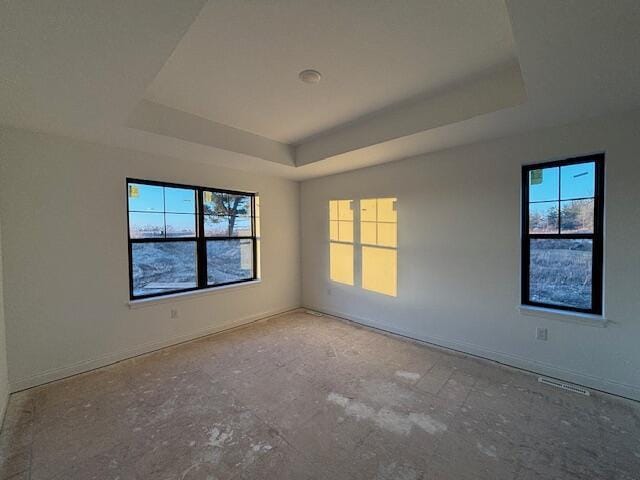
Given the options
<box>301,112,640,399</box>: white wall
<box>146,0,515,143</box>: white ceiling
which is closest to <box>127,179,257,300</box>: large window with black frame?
<box>146,0,515,143</box>: white ceiling

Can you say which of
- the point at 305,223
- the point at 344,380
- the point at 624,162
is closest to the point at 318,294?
the point at 305,223

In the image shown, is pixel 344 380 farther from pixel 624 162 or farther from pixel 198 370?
pixel 624 162

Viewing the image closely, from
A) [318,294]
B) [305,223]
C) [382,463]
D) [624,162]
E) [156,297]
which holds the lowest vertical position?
[382,463]

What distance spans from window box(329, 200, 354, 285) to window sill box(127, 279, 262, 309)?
1.32 meters

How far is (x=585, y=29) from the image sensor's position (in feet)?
4.33

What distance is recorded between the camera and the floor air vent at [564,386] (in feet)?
7.72

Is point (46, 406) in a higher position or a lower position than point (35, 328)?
lower

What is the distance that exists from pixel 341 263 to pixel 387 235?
98cm

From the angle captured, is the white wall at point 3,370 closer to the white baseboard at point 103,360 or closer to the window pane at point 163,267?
the white baseboard at point 103,360

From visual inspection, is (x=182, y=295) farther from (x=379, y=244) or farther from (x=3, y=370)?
(x=379, y=244)

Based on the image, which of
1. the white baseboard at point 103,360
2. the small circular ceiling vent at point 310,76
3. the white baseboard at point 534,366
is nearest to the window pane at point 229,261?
the white baseboard at point 103,360

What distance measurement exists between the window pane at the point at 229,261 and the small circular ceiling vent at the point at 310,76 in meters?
2.63

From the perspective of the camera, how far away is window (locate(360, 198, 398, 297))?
3783 millimetres

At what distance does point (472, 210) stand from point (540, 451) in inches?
85.7
